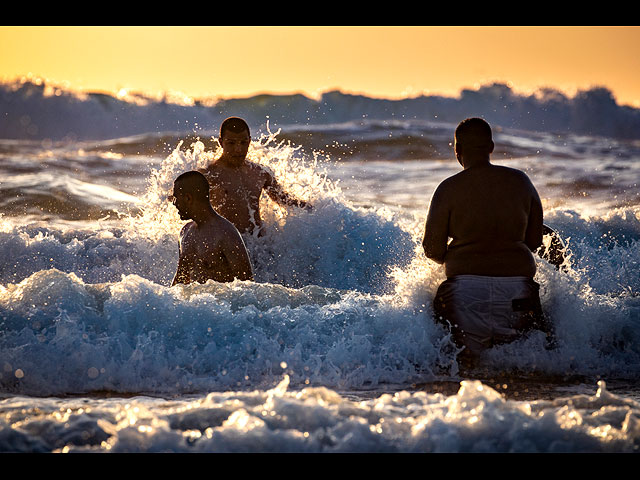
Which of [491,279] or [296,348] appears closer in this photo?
[491,279]

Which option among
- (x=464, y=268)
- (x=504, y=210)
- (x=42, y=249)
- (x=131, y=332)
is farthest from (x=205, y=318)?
(x=42, y=249)

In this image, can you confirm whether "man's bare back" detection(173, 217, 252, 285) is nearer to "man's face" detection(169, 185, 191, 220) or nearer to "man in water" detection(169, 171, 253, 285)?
"man in water" detection(169, 171, 253, 285)

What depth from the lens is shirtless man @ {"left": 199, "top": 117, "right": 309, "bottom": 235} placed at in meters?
8.42

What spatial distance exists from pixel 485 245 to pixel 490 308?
0.41 m

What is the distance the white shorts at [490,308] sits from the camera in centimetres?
533

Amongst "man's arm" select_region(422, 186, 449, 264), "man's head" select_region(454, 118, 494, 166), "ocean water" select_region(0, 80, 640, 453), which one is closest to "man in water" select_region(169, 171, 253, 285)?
"ocean water" select_region(0, 80, 640, 453)

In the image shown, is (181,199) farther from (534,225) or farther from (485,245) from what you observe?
(534,225)

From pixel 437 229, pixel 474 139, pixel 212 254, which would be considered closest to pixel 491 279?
pixel 437 229

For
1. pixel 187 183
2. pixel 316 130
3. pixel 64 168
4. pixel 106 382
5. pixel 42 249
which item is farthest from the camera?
pixel 316 130

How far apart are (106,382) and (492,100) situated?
2431 centimetres

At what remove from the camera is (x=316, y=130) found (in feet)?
82.5

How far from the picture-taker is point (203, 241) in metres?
6.41

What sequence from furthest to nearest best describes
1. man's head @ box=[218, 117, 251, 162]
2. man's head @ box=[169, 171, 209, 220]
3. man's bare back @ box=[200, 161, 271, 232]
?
man's bare back @ box=[200, 161, 271, 232] < man's head @ box=[218, 117, 251, 162] < man's head @ box=[169, 171, 209, 220]

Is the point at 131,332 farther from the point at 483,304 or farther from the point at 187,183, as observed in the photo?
the point at 483,304
